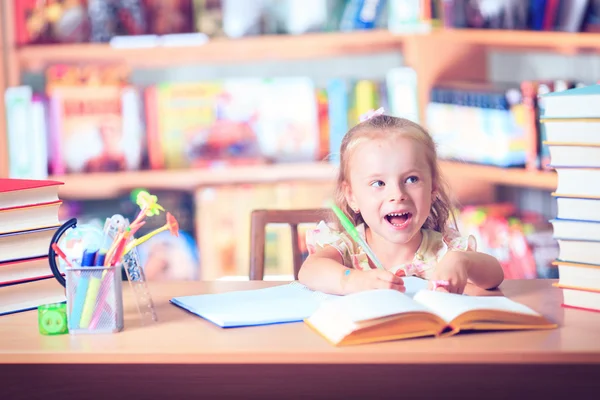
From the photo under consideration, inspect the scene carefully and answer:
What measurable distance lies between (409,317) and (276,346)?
149mm

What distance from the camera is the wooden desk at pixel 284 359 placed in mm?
934

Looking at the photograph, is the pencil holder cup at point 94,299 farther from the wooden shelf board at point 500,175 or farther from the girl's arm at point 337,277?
the wooden shelf board at point 500,175

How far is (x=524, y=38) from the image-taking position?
2.54 metres

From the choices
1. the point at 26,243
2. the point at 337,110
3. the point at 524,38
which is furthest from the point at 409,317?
the point at 337,110

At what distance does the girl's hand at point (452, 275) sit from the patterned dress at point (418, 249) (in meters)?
0.21

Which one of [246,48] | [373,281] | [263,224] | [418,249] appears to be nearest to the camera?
[373,281]

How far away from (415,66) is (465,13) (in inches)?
8.4

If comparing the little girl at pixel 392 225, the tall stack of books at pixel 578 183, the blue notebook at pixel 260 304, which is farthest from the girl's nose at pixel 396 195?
the tall stack of books at pixel 578 183

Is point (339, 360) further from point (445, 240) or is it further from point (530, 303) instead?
point (445, 240)

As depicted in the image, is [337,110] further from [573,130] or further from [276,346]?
[276,346]

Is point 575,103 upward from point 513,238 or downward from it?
upward

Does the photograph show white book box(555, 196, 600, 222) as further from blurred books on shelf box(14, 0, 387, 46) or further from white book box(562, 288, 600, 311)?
blurred books on shelf box(14, 0, 387, 46)

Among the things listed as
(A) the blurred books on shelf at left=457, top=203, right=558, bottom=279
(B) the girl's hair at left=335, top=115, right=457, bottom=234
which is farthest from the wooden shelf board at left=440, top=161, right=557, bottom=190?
(B) the girl's hair at left=335, top=115, right=457, bottom=234

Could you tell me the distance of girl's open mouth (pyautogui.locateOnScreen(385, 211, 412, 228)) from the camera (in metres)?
1.33
